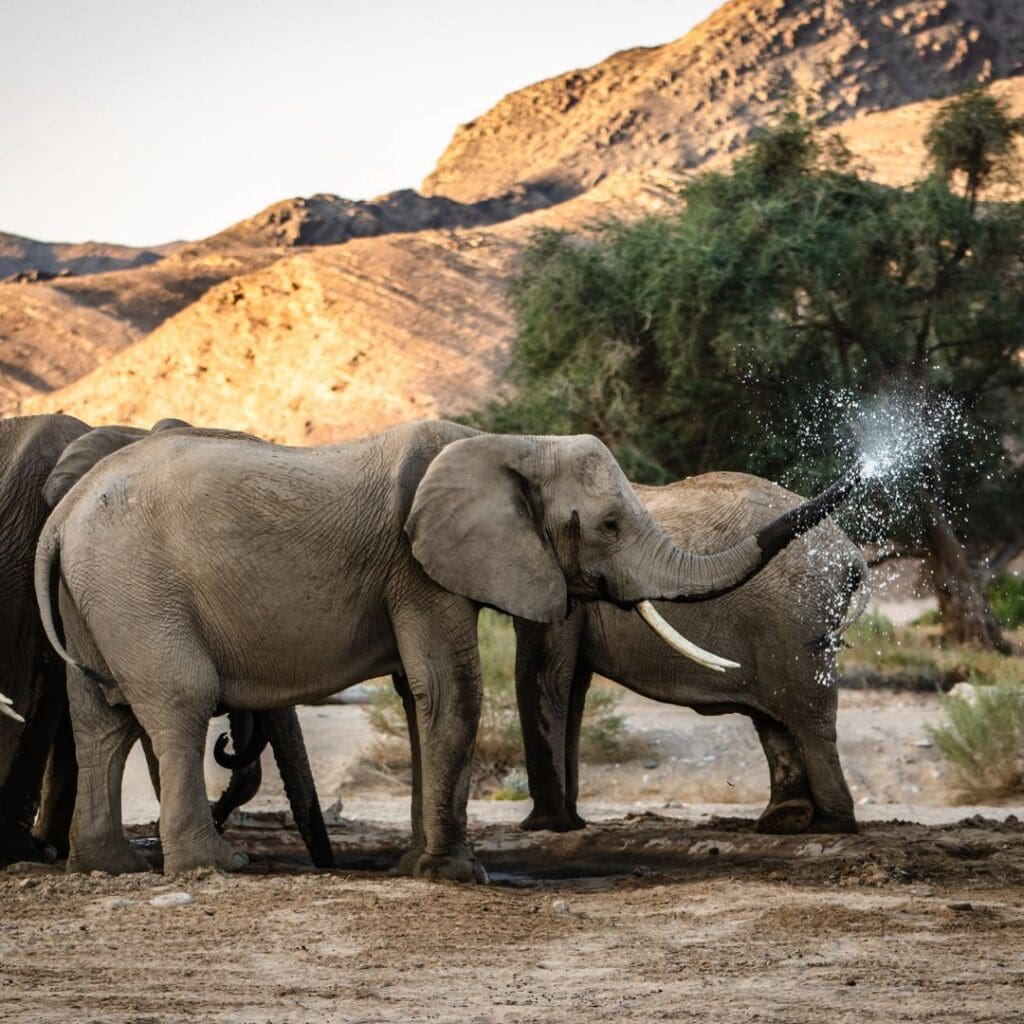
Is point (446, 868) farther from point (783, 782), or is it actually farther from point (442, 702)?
point (783, 782)

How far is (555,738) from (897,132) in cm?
3424

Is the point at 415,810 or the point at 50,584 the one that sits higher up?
the point at 50,584

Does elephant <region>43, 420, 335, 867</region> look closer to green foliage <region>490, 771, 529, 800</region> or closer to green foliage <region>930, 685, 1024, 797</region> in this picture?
green foliage <region>490, 771, 529, 800</region>

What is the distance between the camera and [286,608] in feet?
30.0

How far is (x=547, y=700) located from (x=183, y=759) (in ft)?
8.75

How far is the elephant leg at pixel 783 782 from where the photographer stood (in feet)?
36.1

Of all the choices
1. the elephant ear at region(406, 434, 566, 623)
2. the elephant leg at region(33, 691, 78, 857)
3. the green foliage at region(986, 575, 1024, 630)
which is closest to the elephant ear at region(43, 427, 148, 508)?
the elephant leg at region(33, 691, 78, 857)

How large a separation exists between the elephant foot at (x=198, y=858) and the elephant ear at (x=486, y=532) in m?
1.66

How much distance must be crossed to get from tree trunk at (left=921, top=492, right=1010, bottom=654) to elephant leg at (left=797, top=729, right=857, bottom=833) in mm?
14465

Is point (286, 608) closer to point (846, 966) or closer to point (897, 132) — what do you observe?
point (846, 966)

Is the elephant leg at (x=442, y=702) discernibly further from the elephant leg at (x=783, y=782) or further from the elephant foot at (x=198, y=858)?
the elephant leg at (x=783, y=782)

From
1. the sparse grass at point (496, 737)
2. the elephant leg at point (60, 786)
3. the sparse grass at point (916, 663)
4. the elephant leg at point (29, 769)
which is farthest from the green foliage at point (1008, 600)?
the elephant leg at point (29, 769)

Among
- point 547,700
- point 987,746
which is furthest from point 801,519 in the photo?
point 987,746

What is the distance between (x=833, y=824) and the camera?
10.9m
